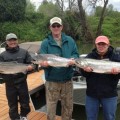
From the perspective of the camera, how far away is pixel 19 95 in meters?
4.76

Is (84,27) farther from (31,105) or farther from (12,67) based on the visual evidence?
(12,67)

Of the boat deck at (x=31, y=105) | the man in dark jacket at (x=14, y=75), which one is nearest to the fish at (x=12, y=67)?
the man in dark jacket at (x=14, y=75)

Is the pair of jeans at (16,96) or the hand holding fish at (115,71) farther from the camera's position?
the pair of jeans at (16,96)

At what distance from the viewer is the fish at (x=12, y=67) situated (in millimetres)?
4480

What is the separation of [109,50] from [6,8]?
25.8 metres

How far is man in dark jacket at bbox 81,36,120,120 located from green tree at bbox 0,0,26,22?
→ 25.7 meters

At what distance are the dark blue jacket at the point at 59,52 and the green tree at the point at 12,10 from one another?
25150 mm

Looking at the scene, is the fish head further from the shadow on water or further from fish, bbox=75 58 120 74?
the shadow on water

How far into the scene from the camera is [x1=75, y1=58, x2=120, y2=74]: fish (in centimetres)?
393

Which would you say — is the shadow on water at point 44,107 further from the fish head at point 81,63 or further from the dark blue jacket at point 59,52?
the fish head at point 81,63

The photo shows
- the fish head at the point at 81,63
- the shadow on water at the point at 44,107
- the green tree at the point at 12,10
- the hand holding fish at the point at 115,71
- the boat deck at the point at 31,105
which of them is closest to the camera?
the hand holding fish at the point at 115,71

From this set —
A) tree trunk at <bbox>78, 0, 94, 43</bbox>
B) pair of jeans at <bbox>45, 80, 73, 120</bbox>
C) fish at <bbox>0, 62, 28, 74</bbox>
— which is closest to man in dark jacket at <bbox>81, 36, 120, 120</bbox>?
pair of jeans at <bbox>45, 80, 73, 120</bbox>

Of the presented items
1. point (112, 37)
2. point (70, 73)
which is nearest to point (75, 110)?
point (70, 73)

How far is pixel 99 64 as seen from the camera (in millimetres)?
3998
